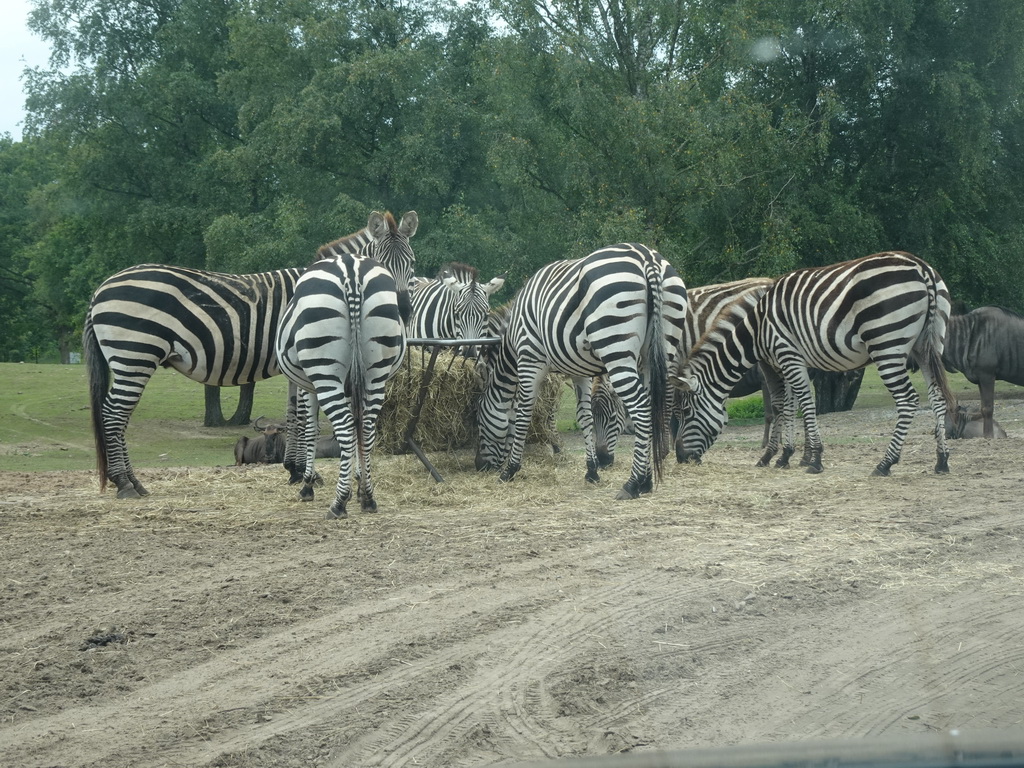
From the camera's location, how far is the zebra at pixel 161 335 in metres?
9.90

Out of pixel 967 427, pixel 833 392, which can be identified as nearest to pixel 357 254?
pixel 967 427

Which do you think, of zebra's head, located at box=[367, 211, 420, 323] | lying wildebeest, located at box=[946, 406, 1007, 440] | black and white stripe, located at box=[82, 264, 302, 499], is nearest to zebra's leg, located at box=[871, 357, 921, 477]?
lying wildebeest, located at box=[946, 406, 1007, 440]

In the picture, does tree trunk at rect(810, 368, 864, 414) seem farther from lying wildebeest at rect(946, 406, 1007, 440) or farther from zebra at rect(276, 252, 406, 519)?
zebra at rect(276, 252, 406, 519)

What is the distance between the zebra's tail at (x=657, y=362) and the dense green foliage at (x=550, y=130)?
26.4 ft

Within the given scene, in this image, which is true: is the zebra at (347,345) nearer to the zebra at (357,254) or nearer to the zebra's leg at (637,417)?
the zebra at (357,254)

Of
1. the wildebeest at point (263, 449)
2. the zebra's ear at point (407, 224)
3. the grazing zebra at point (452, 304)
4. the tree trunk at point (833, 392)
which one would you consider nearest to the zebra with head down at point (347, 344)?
the zebra's ear at point (407, 224)

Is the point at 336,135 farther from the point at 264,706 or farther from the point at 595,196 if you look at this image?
the point at 264,706

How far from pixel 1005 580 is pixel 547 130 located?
15.7m

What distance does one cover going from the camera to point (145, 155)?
71.5 ft

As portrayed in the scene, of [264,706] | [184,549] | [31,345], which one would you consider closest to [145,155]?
[184,549]

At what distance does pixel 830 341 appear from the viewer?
10.9 metres

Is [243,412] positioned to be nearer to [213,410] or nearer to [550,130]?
[213,410]

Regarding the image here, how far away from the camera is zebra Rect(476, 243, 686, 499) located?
930 cm

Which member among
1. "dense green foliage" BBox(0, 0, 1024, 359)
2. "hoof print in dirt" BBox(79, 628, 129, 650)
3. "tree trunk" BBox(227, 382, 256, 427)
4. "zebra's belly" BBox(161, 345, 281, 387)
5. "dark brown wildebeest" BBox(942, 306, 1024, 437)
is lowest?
"hoof print in dirt" BBox(79, 628, 129, 650)
